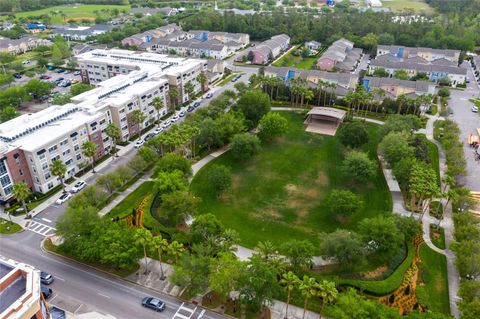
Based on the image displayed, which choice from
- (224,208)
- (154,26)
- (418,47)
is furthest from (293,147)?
(154,26)

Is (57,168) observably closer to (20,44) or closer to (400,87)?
(400,87)

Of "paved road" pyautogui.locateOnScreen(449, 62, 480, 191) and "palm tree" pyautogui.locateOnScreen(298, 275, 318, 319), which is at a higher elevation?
"palm tree" pyautogui.locateOnScreen(298, 275, 318, 319)

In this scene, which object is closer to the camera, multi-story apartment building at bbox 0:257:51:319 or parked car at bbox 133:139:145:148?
multi-story apartment building at bbox 0:257:51:319

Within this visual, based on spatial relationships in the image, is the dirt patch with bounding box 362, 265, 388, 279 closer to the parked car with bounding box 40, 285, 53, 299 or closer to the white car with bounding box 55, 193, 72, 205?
the parked car with bounding box 40, 285, 53, 299

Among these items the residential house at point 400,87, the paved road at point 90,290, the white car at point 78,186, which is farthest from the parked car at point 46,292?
the residential house at point 400,87

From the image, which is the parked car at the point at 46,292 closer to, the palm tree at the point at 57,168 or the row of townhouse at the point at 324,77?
the palm tree at the point at 57,168

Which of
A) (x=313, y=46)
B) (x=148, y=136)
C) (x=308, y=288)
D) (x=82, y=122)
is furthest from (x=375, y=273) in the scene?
(x=313, y=46)

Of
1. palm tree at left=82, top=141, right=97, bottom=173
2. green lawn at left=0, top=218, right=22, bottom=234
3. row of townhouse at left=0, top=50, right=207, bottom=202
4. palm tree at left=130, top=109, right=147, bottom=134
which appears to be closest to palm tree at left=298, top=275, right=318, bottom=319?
green lawn at left=0, top=218, right=22, bottom=234
